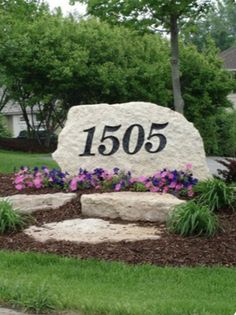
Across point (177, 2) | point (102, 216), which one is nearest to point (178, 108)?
point (177, 2)

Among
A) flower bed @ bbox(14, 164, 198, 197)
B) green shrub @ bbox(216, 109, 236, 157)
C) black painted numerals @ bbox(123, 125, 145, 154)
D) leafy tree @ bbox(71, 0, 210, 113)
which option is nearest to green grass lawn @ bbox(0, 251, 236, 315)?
flower bed @ bbox(14, 164, 198, 197)

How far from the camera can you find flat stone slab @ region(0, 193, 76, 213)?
28.0ft

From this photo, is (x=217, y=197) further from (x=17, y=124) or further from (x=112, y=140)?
(x=17, y=124)

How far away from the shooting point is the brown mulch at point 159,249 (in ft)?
21.5

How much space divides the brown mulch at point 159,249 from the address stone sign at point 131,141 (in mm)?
2066

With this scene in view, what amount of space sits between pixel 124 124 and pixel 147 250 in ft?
11.0

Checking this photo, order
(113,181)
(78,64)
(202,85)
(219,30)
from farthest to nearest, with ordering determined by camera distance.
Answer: (219,30) → (202,85) → (78,64) → (113,181)

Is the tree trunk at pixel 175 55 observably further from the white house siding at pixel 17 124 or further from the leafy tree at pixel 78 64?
the white house siding at pixel 17 124

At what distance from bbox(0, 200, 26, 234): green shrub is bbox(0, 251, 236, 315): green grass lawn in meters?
1.02

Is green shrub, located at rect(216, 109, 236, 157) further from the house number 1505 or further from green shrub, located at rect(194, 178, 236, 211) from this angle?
green shrub, located at rect(194, 178, 236, 211)

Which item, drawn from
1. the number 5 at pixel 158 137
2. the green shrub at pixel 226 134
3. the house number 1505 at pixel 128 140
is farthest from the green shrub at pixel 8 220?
the green shrub at pixel 226 134

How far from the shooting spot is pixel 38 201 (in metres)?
8.62

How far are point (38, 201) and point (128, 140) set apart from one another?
1862 mm

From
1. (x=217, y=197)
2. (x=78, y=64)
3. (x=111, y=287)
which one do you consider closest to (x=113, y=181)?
(x=217, y=197)
